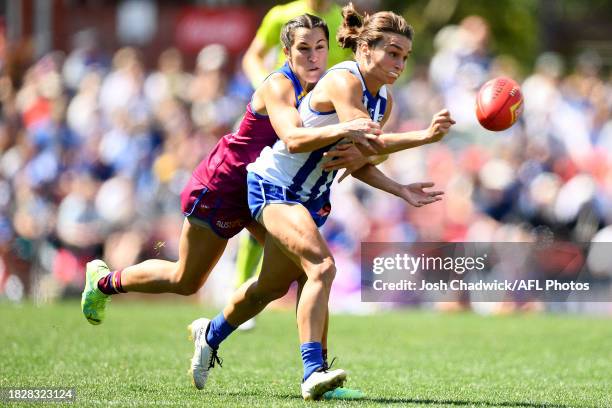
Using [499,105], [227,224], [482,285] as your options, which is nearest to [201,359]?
[227,224]

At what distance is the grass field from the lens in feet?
19.7

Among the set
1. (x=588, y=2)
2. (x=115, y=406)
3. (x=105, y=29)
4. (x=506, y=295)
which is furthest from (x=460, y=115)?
(x=588, y=2)

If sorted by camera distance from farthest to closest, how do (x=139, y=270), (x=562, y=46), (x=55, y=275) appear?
(x=562, y=46), (x=55, y=275), (x=139, y=270)

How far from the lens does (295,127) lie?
18.6 feet

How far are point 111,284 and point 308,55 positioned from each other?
1887 millimetres

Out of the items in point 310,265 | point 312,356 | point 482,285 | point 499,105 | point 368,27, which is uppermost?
point 368,27

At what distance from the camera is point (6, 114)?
15430 millimetres

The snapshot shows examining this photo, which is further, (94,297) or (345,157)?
(94,297)

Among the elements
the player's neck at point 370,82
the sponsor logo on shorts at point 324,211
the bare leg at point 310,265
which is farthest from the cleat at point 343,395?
the player's neck at point 370,82

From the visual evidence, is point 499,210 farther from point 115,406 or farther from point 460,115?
point 115,406

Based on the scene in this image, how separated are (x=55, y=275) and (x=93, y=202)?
990 millimetres

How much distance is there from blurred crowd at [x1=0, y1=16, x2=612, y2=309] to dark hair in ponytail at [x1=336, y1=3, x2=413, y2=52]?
6.90m

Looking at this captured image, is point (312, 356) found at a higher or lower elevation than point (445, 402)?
higher

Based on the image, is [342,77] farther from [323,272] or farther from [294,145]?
[323,272]
